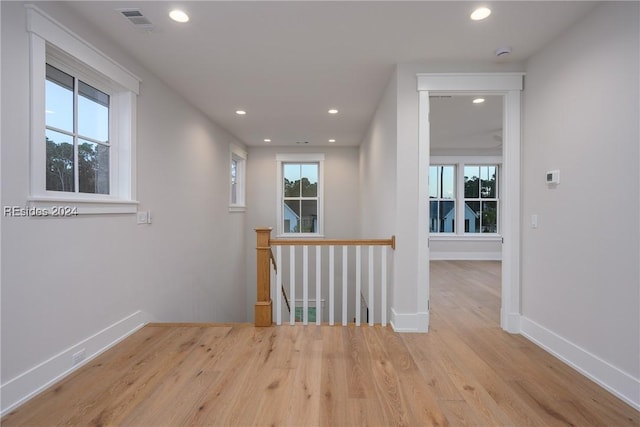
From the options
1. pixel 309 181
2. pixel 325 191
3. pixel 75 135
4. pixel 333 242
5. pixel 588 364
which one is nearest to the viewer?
pixel 588 364

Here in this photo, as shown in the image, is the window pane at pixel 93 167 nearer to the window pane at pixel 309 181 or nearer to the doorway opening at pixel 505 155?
the doorway opening at pixel 505 155

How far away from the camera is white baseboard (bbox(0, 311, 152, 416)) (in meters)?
1.60

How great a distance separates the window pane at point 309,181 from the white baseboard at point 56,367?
4.32 m

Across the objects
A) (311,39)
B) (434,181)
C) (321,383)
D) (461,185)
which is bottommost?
(321,383)

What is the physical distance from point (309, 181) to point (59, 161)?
471 cm

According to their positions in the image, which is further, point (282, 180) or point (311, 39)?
point (282, 180)

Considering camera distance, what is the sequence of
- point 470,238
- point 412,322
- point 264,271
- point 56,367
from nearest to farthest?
1. point 56,367
2. point 412,322
3. point 264,271
4. point 470,238

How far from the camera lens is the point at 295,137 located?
5.43 meters

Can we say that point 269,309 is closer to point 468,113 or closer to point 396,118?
point 396,118

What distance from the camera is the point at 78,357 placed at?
202cm

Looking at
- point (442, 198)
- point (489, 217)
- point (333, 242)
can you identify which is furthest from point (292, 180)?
point (489, 217)

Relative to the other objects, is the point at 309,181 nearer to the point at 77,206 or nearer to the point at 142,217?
the point at 142,217

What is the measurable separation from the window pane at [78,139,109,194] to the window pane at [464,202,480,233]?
6.76 m

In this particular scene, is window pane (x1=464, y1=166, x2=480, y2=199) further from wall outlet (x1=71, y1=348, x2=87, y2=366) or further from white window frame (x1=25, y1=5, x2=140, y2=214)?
wall outlet (x1=71, y1=348, x2=87, y2=366)
